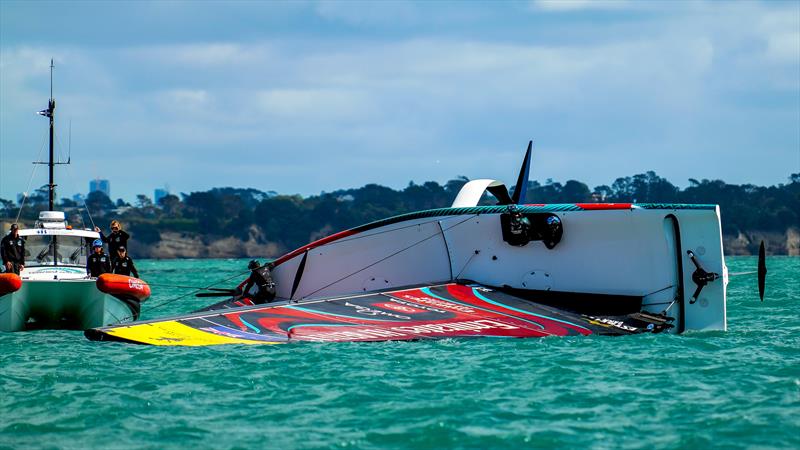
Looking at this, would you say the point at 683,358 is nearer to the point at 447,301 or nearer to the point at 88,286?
the point at 447,301

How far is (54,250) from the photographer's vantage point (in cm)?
1878

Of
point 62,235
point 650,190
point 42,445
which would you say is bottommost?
point 42,445

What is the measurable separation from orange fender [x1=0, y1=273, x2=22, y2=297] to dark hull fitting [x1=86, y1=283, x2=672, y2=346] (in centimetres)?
300

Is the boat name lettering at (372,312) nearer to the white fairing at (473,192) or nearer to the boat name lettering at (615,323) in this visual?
the boat name lettering at (615,323)

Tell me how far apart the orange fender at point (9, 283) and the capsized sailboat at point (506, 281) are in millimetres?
2962

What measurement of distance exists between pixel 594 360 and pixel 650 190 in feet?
448

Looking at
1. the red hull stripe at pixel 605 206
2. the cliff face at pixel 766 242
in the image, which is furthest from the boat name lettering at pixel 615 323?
the cliff face at pixel 766 242

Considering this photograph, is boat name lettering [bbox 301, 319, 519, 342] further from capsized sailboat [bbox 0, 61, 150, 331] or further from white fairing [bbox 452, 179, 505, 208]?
capsized sailboat [bbox 0, 61, 150, 331]

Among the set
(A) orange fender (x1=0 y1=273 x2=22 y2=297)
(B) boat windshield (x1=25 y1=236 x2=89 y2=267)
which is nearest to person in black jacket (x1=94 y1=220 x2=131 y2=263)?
(B) boat windshield (x1=25 y1=236 x2=89 y2=267)

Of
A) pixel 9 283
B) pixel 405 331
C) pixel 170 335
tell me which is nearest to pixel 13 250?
pixel 9 283

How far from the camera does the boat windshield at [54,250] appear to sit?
61.5 feet

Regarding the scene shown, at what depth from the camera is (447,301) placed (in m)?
15.2

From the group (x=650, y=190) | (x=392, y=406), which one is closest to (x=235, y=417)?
(x=392, y=406)

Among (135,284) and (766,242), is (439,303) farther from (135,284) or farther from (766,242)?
(766,242)
